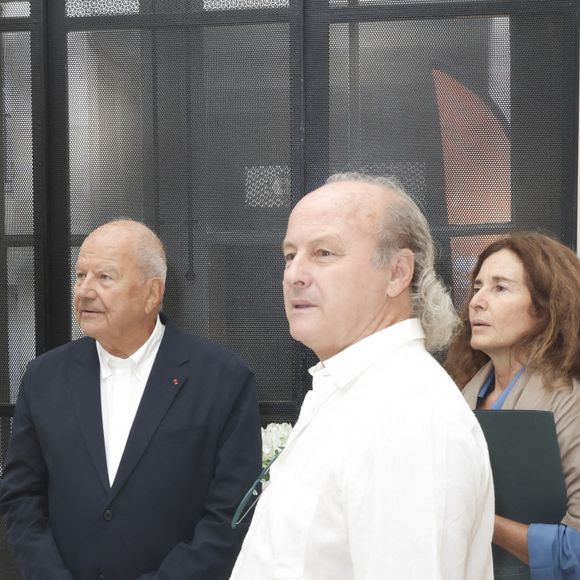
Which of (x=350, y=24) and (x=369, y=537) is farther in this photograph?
(x=350, y=24)

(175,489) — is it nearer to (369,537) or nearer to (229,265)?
(229,265)

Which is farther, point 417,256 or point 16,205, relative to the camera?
point 16,205

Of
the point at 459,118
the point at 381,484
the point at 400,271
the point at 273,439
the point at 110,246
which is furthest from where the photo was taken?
the point at 459,118

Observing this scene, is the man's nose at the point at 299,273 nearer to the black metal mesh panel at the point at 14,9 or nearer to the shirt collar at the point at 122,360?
the shirt collar at the point at 122,360

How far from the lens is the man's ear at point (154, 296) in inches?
103

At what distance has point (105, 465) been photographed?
7.88ft

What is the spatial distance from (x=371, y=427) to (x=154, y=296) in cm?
148

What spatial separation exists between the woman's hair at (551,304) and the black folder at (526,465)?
0.64 ft

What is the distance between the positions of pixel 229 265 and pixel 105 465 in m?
1.05

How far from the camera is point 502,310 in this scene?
7.02 ft

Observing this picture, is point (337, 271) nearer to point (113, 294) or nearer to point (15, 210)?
point (113, 294)

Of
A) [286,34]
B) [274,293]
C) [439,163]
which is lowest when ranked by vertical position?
[274,293]

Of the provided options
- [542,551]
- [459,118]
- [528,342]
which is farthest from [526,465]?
[459,118]

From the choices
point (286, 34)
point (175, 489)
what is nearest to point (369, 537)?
point (175, 489)
